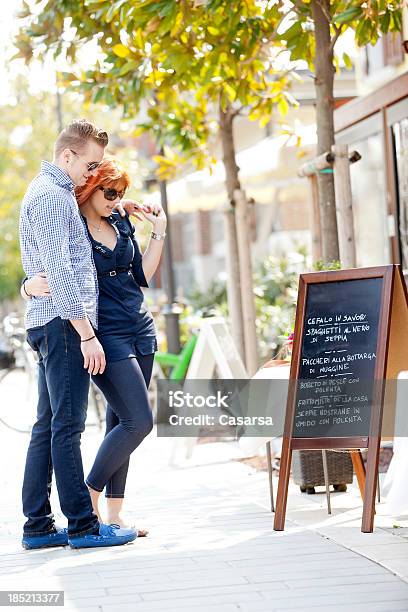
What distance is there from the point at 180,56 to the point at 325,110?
1052mm

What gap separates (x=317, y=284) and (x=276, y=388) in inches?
28.6

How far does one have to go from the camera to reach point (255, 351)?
973 cm

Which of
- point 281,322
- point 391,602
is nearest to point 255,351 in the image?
point 281,322

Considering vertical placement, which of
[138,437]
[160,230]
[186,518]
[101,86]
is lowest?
[186,518]

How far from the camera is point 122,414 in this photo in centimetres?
570

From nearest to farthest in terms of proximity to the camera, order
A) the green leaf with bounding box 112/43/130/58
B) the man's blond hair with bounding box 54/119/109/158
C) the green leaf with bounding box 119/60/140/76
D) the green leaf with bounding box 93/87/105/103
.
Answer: the man's blond hair with bounding box 54/119/109/158 < the green leaf with bounding box 119/60/140/76 < the green leaf with bounding box 112/43/130/58 < the green leaf with bounding box 93/87/105/103

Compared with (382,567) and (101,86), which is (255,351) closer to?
(101,86)

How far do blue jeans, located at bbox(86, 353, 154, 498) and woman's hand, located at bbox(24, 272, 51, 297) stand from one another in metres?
0.49

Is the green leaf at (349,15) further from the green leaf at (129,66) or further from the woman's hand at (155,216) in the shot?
the green leaf at (129,66)

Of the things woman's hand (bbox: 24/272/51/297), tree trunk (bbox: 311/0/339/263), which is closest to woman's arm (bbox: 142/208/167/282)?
woman's hand (bbox: 24/272/51/297)

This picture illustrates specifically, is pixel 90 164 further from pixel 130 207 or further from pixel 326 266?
pixel 326 266

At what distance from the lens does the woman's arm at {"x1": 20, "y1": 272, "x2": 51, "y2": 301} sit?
18.0ft
